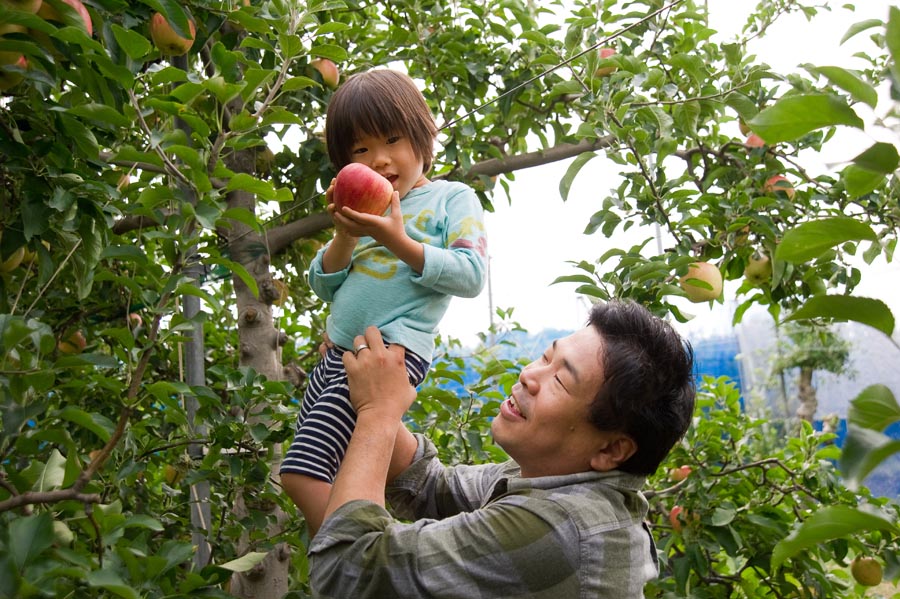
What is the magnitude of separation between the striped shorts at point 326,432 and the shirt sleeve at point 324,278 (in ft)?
0.39

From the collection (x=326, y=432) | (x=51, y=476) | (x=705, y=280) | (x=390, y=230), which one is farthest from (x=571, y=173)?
(x=51, y=476)

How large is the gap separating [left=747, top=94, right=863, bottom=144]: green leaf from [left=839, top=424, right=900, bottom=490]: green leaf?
0.19 metres

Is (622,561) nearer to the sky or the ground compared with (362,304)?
nearer to the ground

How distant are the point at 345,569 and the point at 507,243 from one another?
5.35 m

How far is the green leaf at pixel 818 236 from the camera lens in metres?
0.64

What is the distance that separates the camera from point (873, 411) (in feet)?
1.89

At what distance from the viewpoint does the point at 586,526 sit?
101 cm

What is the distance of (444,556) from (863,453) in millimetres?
535

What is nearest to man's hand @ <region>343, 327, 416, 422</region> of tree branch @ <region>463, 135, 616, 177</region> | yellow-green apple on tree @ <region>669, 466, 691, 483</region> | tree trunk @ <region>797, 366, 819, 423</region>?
tree branch @ <region>463, 135, 616, 177</region>

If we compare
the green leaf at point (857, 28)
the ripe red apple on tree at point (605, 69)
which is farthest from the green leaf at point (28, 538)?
the ripe red apple on tree at point (605, 69)

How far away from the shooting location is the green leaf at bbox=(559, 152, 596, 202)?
1646 millimetres

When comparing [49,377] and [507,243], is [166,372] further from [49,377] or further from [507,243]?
[507,243]

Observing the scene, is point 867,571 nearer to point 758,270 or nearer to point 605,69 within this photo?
point 758,270

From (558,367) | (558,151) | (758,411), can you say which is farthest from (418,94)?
(758,411)
